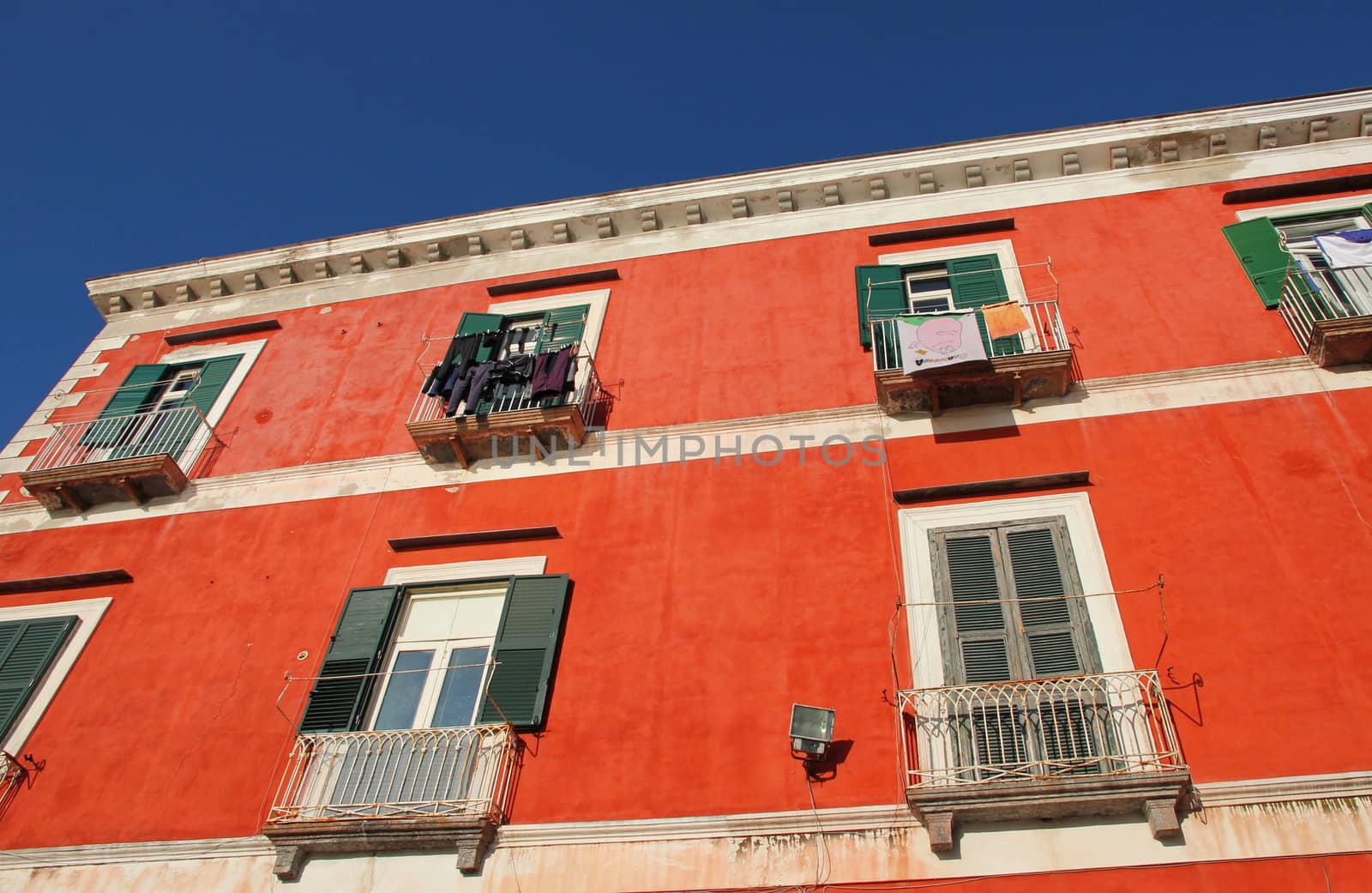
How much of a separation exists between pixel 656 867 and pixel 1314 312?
27.3 feet

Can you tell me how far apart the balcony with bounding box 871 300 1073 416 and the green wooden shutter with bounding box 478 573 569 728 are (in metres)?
3.78

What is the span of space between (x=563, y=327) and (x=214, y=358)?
16.1 ft

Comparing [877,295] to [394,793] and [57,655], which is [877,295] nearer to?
[394,793]

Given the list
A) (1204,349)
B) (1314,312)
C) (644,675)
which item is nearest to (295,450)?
(644,675)

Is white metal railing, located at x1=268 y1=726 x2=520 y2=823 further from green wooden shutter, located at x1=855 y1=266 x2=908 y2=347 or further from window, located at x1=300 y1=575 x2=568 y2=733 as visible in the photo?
green wooden shutter, located at x1=855 y1=266 x2=908 y2=347

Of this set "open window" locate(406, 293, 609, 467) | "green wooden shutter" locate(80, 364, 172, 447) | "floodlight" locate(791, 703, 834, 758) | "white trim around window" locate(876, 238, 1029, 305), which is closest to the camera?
"floodlight" locate(791, 703, 834, 758)

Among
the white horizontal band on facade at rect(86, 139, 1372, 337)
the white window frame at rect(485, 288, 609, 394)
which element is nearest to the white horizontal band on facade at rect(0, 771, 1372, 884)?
the white window frame at rect(485, 288, 609, 394)

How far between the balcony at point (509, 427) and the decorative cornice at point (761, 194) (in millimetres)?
3435

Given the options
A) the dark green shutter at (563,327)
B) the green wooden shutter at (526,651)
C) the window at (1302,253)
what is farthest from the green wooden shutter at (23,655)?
the window at (1302,253)

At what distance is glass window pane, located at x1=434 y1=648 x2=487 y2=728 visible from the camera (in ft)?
30.7

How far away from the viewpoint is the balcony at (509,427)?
11.5 metres

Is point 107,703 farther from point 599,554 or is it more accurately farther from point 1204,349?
point 1204,349

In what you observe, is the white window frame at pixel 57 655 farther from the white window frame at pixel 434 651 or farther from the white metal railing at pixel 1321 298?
the white metal railing at pixel 1321 298

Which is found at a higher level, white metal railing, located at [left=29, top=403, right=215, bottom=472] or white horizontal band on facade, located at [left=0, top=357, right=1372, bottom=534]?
white metal railing, located at [left=29, top=403, right=215, bottom=472]
